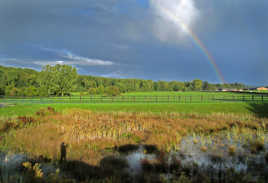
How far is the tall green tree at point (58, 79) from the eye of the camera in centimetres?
7775

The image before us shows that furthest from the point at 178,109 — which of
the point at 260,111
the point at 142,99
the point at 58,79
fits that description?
the point at 58,79

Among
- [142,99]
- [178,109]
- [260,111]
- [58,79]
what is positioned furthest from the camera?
A: [58,79]

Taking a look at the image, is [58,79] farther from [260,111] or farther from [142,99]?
[260,111]

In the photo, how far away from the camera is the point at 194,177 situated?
20.4ft

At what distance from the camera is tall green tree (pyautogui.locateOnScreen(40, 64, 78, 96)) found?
7775 cm

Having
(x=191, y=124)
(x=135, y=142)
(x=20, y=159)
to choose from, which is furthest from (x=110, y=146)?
(x=191, y=124)

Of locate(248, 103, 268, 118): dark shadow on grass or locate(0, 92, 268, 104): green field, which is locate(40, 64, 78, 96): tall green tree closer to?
locate(0, 92, 268, 104): green field

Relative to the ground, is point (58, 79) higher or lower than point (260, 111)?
higher

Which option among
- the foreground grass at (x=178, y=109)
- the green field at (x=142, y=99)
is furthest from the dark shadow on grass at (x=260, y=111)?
the green field at (x=142, y=99)

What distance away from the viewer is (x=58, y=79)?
7831 cm

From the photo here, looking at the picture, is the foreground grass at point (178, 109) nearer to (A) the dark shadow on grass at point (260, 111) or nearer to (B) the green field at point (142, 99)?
(A) the dark shadow on grass at point (260, 111)

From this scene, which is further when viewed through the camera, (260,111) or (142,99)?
(142,99)

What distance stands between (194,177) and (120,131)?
789 centimetres

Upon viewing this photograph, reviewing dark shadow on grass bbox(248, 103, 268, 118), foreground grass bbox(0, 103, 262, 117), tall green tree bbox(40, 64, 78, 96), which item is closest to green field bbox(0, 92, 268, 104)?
foreground grass bbox(0, 103, 262, 117)
